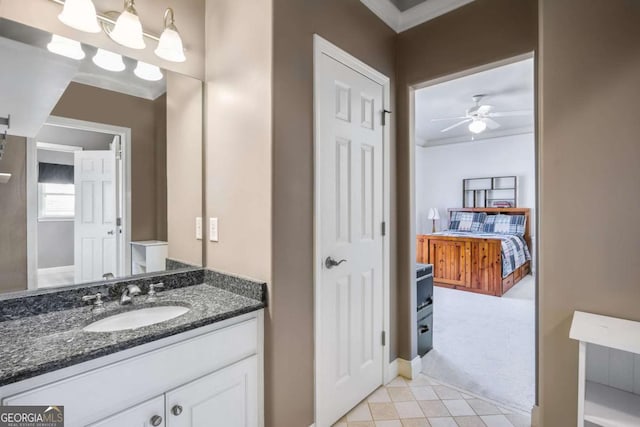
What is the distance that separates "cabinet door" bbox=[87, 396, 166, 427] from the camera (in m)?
1.00

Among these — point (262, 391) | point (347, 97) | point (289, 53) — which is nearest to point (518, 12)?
point (347, 97)

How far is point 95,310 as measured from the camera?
1309mm

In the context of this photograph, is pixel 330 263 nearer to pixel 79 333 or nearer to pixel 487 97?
pixel 79 333

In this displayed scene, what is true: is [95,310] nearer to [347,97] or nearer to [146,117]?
[146,117]

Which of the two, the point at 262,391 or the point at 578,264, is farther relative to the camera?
the point at 262,391

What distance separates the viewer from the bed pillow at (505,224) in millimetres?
5922

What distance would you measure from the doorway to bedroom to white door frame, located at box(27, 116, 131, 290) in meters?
1.98

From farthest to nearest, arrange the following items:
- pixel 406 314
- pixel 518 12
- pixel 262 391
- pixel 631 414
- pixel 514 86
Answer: pixel 514 86 → pixel 406 314 → pixel 518 12 → pixel 262 391 → pixel 631 414

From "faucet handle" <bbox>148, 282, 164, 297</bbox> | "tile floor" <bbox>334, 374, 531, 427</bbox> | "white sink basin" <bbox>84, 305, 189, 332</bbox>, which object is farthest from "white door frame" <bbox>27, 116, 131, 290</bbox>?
"tile floor" <bbox>334, 374, 531, 427</bbox>

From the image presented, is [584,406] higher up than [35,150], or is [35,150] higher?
[35,150]

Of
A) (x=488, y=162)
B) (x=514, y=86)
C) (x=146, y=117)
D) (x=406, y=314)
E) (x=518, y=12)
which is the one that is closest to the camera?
(x=146, y=117)

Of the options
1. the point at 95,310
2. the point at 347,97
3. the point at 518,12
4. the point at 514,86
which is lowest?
the point at 95,310

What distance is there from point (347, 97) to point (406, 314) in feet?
5.35

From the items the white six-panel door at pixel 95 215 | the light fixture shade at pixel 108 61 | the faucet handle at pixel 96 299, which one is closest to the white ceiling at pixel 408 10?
the light fixture shade at pixel 108 61
